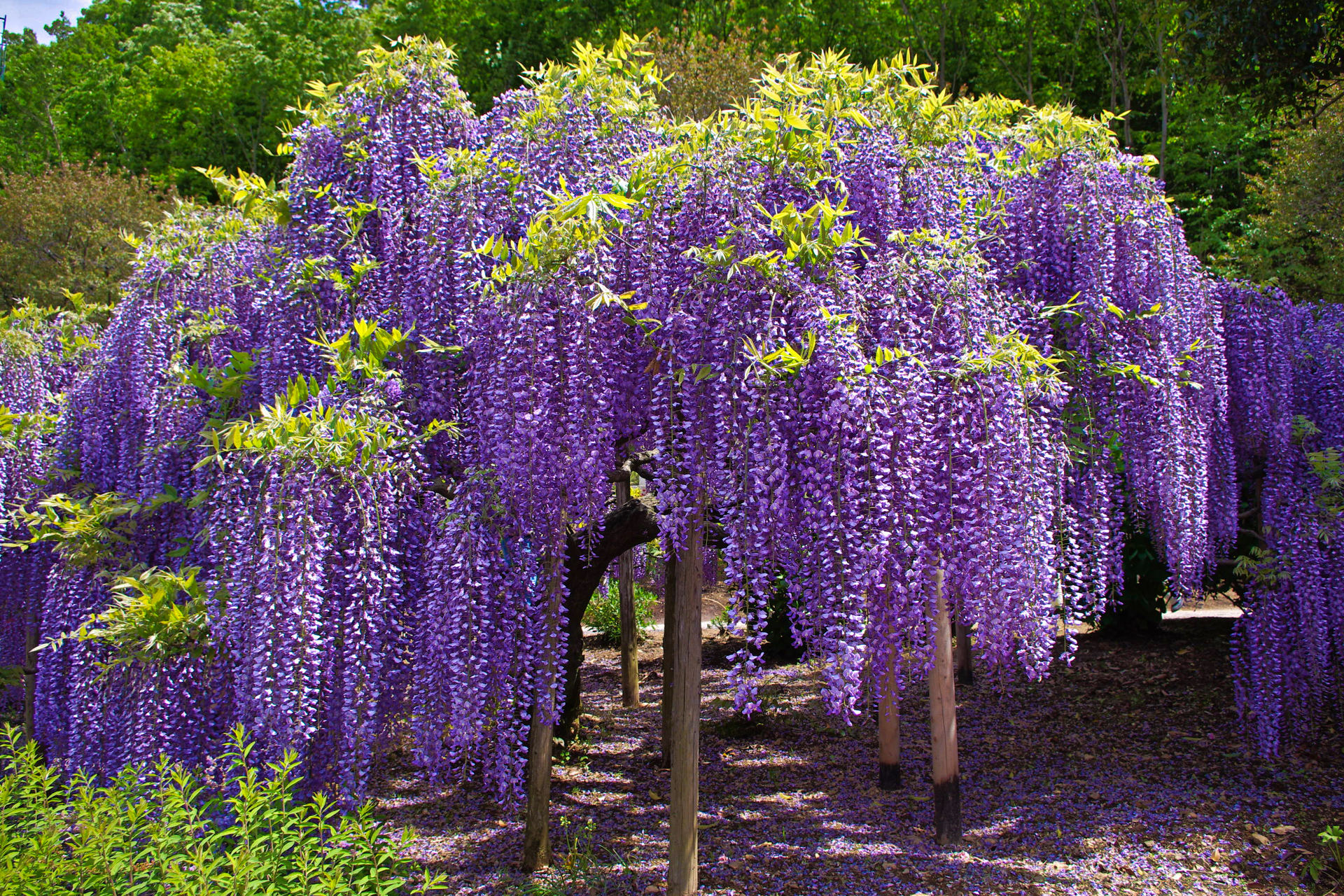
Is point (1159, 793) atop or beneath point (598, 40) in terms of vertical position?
beneath

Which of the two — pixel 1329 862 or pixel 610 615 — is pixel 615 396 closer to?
pixel 1329 862

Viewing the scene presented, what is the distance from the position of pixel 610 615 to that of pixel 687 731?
9.28 metres

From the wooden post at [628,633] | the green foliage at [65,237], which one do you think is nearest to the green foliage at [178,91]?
the green foliage at [65,237]

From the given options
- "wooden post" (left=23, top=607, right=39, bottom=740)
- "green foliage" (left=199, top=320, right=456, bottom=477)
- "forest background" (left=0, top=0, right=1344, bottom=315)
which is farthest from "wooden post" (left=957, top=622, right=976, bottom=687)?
"wooden post" (left=23, top=607, right=39, bottom=740)

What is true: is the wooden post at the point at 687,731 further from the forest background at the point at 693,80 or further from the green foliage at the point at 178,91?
the green foliage at the point at 178,91

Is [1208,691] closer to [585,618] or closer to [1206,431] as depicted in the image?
[1206,431]

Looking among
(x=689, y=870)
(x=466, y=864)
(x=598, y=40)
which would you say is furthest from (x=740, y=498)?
(x=598, y=40)

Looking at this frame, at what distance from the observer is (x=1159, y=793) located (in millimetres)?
6609

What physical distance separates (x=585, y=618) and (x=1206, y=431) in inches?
415

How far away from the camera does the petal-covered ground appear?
5.47 metres

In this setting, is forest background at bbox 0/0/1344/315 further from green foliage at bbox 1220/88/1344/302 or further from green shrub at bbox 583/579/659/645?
green shrub at bbox 583/579/659/645

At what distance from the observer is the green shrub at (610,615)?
14.1 meters

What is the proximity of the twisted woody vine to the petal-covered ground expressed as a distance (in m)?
0.54

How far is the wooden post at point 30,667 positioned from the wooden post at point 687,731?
6.37 meters
